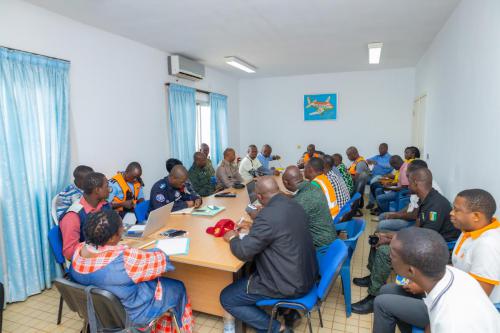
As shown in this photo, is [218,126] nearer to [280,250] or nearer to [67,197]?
[67,197]

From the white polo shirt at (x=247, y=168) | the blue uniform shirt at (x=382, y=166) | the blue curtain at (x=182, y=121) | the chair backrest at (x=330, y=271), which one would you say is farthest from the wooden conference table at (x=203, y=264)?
the blue uniform shirt at (x=382, y=166)

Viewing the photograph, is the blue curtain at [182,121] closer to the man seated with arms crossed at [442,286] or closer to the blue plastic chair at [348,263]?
the blue plastic chair at [348,263]

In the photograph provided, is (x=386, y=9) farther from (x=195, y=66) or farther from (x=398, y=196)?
(x=195, y=66)

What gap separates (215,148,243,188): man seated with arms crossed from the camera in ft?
17.0

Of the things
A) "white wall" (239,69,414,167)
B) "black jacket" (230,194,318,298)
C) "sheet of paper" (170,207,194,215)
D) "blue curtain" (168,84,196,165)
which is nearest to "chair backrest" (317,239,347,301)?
"black jacket" (230,194,318,298)

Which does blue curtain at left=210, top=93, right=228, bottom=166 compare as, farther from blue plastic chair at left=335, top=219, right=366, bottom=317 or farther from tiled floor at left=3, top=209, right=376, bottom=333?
blue plastic chair at left=335, top=219, right=366, bottom=317

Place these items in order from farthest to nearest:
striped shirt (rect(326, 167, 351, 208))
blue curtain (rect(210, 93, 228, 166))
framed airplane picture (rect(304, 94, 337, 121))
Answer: framed airplane picture (rect(304, 94, 337, 121)) → blue curtain (rect(210, 93, 228, 166)) → striped shirt (rect(326, 167, 351, 208))

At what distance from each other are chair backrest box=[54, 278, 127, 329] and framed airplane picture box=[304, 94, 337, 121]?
7.01 meters

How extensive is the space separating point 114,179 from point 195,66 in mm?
3008

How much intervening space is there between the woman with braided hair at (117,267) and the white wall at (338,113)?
6.62 meters

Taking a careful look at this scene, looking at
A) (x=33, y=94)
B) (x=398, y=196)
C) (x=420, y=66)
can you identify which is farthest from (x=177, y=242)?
(x=420, y=66)

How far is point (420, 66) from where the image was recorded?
6.27 m

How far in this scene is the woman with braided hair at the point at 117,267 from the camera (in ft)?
5.73

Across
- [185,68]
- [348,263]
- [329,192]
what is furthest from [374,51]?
[348,263]
